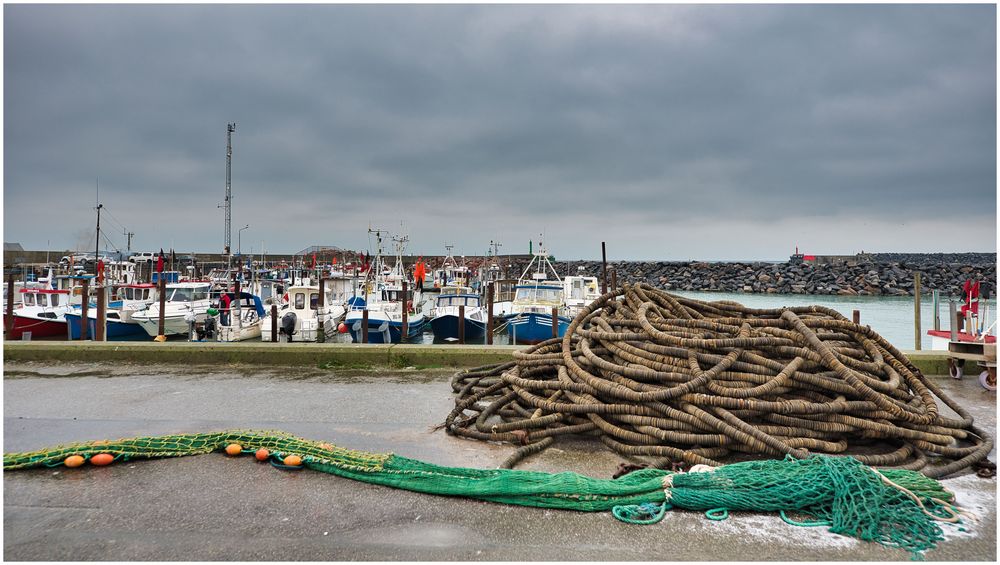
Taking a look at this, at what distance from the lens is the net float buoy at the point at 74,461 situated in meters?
3.59

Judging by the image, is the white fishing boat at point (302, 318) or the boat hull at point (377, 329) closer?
the white fishing boat at point (302, 318)

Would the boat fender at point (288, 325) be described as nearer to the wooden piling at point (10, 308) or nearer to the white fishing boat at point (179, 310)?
the white fishing boat at point (179, 310)

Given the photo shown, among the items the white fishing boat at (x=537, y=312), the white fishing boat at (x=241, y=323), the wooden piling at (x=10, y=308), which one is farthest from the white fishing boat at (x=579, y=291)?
the wooden piling at (x=10, y=308)

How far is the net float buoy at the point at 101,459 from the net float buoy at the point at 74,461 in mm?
57

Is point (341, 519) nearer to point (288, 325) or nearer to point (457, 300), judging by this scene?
point (288, 325)

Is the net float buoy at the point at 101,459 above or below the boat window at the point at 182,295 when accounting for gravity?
below

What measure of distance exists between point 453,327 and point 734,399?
55.6 feet

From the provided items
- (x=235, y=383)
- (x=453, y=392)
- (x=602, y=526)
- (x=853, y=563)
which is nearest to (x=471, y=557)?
(x=602, y=526)

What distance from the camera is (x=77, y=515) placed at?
9.77ft

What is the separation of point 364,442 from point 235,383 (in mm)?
2915

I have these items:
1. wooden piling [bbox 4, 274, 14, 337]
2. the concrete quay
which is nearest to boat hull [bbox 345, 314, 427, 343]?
wooden piling [bbox 4, 274, 14, 337]

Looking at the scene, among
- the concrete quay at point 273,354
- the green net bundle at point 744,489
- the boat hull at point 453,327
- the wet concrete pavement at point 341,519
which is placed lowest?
the boat hull at point 453,327

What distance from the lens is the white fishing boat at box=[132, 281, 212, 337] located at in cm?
1909

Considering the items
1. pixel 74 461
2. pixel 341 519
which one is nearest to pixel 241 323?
pixel 74 461
